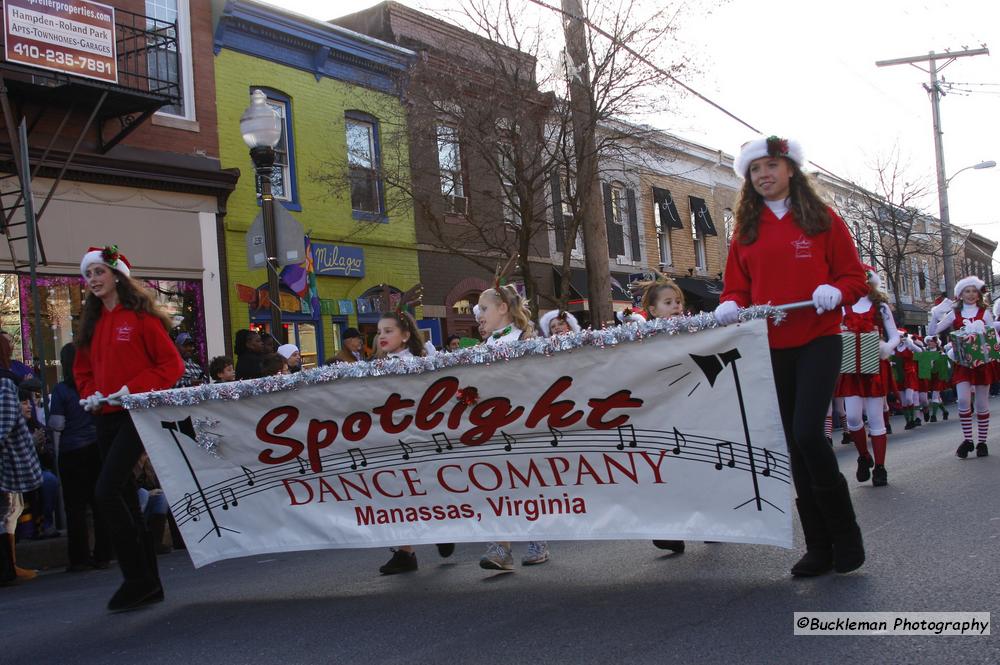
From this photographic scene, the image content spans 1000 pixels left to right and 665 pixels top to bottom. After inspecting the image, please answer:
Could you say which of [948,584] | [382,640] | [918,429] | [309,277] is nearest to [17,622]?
[382,640]

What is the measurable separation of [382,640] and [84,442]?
188 inches

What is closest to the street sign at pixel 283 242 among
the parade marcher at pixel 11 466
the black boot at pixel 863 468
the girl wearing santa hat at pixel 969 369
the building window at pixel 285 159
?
the parade marcher at pixel 11 466

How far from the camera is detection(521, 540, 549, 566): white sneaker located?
5664mm

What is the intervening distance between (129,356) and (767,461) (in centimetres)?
334

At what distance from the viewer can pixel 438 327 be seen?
64.1 feet

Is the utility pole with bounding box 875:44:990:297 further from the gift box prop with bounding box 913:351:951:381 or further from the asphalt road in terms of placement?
the asphalt road

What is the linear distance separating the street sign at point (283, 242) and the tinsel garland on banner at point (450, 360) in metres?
4.02

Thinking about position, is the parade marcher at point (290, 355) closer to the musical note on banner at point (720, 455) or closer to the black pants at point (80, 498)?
the black pants at point (80, 498)

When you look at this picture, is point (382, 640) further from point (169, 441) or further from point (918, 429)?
point (918, 429)

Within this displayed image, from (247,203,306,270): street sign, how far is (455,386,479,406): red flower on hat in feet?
15.4

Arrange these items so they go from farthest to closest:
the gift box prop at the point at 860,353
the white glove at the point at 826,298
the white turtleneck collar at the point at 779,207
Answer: the gift box prop at the point at 860,353 < the white turtleneck collar at the point at 779,207 < the white glove at the point at 826,298

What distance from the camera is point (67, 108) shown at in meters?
13.8

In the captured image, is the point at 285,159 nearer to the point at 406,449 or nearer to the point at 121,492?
the point at 121,492

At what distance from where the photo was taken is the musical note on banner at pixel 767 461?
14.8 ft
